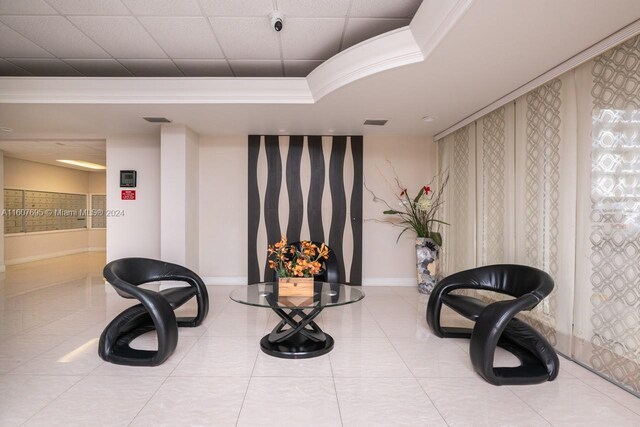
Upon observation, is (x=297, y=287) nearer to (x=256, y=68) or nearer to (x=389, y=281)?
(x=256, y=68)

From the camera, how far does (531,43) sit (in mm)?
2588

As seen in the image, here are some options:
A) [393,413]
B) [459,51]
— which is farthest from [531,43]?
[393,413]

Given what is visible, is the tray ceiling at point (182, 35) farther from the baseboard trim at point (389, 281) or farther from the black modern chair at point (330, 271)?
the baseboard trim at point (389, 281)

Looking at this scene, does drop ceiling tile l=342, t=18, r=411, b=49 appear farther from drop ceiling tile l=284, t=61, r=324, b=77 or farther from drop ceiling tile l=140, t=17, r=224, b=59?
drop ceiling tile l=140, t=17, r=224, b=59

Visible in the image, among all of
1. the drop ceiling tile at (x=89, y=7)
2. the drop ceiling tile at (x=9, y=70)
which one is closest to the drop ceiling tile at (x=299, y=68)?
the drop ceiling tile at (x=89, y=7)

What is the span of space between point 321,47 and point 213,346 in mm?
3252

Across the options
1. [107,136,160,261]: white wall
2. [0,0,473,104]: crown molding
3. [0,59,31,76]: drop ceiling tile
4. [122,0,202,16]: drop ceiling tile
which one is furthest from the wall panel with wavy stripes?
[0,59,31,76]: drop ceiling tile

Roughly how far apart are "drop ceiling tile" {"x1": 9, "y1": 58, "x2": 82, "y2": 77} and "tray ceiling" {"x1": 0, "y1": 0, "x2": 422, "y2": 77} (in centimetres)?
1

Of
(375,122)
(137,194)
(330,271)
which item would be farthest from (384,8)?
(137,194)

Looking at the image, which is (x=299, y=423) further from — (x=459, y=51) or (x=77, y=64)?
(x=77, y=64)

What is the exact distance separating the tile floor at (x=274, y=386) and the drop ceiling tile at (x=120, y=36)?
306 centimetres

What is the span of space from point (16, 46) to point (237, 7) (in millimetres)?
2609

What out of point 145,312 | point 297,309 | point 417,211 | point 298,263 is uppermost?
point 417,211

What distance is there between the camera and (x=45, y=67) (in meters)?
4.02
